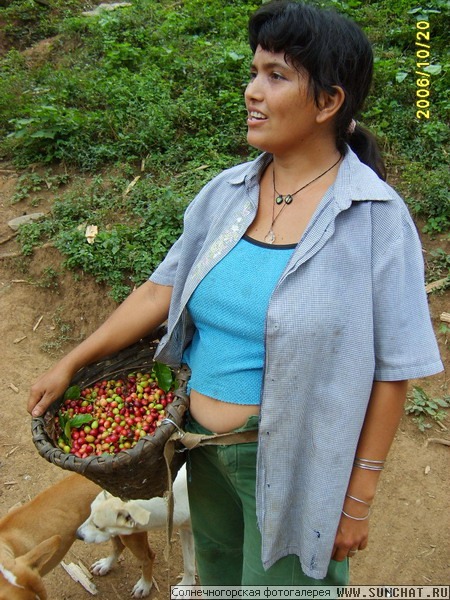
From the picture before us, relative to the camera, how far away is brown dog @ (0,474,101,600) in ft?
10.2

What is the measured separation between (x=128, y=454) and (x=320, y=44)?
1474mm

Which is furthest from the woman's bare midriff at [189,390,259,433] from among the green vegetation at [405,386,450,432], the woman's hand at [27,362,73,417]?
the green vegetation at [405,386,450,432]

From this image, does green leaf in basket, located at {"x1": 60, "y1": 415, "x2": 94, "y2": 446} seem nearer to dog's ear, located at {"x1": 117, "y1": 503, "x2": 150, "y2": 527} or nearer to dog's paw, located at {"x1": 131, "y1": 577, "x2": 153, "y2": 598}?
dog's ear, located at {"x1": 117, "y1": 503, "x2": 150, "y2": 527}

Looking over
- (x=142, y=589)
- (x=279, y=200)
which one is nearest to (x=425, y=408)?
(x=142, y=589)

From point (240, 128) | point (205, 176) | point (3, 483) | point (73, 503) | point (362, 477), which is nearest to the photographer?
point (362, 477)

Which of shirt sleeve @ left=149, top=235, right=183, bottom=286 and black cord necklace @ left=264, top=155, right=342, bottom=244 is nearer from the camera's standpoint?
black cord necklace @ left=264, top=155, right=342, bottom=244

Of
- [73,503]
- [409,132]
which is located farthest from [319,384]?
[409,132]

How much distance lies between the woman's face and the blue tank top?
0.34m

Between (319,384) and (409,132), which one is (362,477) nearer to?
(319,384)

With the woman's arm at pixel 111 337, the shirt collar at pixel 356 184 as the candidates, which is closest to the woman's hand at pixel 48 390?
the woman's arm at pixel 111 337

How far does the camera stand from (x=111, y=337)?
2.48m

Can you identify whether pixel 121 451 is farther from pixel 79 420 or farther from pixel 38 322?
pixel 38 322

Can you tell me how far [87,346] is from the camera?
8.09 feet

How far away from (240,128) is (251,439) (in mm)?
5379
